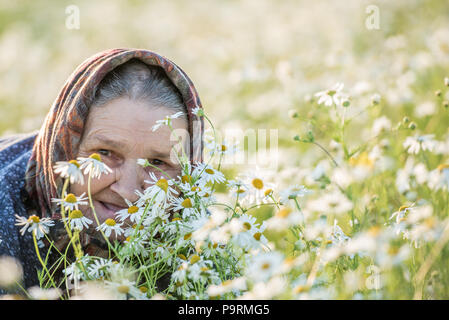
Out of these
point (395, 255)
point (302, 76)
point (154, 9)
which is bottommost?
point (395, 255)

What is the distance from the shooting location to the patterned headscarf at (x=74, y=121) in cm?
124

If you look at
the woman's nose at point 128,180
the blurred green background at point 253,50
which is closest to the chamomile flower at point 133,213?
the woman's nose at point 128,180

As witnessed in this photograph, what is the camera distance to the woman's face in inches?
47.6

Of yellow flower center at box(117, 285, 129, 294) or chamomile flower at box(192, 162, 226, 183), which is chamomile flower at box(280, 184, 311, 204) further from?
yellow flower center at box(117, 285, 129, 294)

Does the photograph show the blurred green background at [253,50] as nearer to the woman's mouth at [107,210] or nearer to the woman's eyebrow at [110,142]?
the woman's eyebrow at [110,142]

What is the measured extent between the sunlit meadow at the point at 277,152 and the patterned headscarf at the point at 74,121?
0.11 metres

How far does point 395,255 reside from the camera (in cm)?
69

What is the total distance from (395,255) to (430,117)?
175 cm

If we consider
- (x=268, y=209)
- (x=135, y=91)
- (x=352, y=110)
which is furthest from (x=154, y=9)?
(x=135, y=91)

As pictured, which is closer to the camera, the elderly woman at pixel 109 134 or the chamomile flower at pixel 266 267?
the chamomile flower at pixel 266 267

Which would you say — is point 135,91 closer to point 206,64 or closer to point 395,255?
point 395,255

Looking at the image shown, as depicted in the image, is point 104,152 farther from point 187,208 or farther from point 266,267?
point 266,267

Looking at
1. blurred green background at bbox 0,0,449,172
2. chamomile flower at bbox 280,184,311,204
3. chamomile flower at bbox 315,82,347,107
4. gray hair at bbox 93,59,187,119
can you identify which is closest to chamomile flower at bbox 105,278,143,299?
chamomile flower at bbox 280,184,311,204

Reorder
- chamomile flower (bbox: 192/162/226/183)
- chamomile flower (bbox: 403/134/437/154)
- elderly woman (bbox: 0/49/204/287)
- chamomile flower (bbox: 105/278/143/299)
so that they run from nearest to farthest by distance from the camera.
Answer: chamomile flower (bbox: 105/278/143/299) < chamomile flower (bbox: 192/162/226/183) < elderly woman (bbox: 0/49/204/287) < chamomile flower (bbox: 403/134/437/154)
